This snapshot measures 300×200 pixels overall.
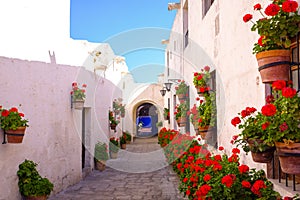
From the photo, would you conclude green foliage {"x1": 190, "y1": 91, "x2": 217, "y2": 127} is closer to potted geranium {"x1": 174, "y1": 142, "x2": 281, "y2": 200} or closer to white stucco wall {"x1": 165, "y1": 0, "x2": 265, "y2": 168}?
white stucco wall {"x1": 165, "y1": 0, "x2": 265, "y2": 168}

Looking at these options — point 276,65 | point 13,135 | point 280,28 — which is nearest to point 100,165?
point 13,135

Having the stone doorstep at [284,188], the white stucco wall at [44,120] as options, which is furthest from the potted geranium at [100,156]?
the stone doorstep at [284,188]

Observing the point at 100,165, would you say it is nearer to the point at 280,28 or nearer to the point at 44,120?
the point at 44,120

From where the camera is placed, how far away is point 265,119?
7.76 ft

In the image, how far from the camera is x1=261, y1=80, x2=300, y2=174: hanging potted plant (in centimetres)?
210

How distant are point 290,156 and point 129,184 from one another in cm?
581

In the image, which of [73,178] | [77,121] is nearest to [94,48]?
[77,121]

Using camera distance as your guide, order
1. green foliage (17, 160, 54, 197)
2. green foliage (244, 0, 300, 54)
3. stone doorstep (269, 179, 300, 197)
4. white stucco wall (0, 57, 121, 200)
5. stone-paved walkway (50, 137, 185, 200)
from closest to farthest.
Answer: green foliage (244, 0, 300, 54), stone doorstep (269, 179, 300, 197), white stucco wall (0, 57, 121, 200), green foliage (17, 160, 54, 197), stone-paved walkway (50, 137, 185, 200)

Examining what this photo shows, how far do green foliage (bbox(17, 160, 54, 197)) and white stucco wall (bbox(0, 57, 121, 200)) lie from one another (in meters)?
0.10

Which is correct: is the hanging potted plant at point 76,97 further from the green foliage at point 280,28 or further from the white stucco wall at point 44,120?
the green foliage at point 280,28

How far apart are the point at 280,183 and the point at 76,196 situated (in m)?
4.63

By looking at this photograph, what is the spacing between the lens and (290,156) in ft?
7.01

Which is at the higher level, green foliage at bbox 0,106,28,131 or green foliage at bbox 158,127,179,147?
green foliage at bbox 0,106,28,131

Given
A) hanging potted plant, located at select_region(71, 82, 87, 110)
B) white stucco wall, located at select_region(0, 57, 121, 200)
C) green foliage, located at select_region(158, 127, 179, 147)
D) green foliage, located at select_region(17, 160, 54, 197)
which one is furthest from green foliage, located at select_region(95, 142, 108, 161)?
green foliage, located at select_region(17, 160, 54, 197)
